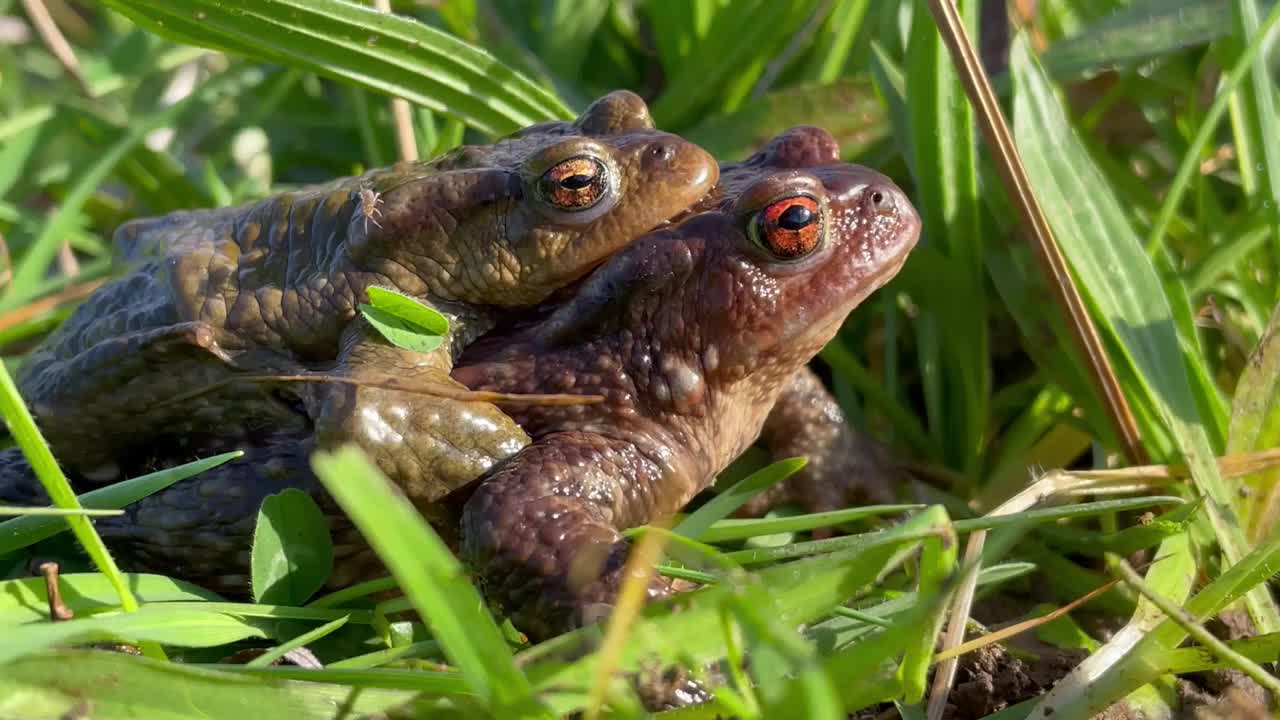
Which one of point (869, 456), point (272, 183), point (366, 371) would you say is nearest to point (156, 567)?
point (366, 371)

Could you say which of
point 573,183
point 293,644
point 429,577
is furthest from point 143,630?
point 573,183

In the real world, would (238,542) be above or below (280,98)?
below

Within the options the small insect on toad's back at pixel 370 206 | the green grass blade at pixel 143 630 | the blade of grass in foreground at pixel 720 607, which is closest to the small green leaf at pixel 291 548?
the green grass blade at pixel 143 630

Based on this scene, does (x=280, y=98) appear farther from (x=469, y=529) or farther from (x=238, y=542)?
(x=469, y=529)

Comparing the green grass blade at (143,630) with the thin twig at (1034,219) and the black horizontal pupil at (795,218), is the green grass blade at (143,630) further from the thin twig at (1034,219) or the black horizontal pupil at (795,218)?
the thin twig at (1034,219)

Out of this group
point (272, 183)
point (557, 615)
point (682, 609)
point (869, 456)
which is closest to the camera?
point (682, 609)

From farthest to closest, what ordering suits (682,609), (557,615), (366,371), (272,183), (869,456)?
(272,183) < (869,456) < (366,371) < (557,615) < (682,609)
